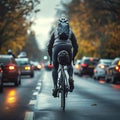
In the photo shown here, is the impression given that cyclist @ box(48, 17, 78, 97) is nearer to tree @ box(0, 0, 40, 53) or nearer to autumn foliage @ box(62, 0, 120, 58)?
autumn foliage @ box(62, 0, 120, 58)

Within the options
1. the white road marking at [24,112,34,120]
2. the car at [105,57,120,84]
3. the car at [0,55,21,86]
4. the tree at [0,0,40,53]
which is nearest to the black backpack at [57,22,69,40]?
the white road marking at [24,112,34,120]

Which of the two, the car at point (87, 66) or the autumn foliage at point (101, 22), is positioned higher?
the autumn foliage at point (101, 22)

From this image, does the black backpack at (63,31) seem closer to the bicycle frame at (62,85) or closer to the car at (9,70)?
the bicycle frame at (62,85)

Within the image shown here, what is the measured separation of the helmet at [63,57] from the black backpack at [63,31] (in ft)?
1.25

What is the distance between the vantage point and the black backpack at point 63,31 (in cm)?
1472

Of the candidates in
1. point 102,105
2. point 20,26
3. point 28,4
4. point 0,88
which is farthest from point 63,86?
point 20,26

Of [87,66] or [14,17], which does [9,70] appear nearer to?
[87,66]

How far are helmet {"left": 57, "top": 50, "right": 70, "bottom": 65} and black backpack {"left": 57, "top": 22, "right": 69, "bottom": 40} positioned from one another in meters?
0.38

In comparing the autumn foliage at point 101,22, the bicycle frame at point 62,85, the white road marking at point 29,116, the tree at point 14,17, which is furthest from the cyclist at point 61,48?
the tree at point 14,17

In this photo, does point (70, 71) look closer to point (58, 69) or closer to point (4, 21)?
point (58, 69)

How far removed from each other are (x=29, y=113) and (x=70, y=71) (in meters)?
1.78

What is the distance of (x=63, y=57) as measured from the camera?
14.6 metres

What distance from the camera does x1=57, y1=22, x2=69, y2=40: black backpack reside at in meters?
14.7

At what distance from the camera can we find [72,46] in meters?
15.3
